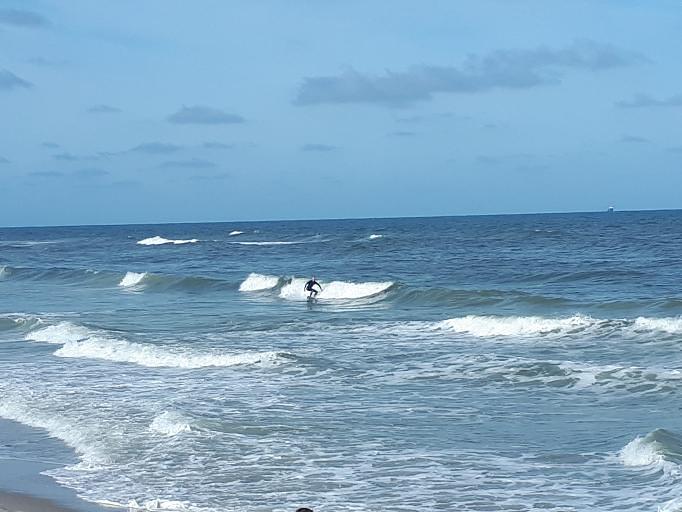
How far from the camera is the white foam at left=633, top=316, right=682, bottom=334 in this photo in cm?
2192

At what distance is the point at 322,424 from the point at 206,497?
11.9 feet

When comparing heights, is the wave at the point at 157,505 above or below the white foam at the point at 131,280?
below

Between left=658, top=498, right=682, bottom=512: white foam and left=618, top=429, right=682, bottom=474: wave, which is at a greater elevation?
left=618, top=429, right=682, bottom=474: wave

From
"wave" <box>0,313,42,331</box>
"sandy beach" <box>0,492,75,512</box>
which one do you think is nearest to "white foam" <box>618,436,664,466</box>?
"sandy beach" <box>0,492,75,512</box>

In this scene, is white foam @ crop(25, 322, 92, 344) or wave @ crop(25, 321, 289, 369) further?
white foam @ crop(25, 322, 92, 344)

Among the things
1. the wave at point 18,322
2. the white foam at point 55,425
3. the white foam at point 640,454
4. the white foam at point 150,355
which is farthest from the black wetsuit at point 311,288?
the white foam at point 640,454

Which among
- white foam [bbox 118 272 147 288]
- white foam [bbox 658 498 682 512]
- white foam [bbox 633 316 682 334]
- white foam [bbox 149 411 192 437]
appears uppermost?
white foam [bbox 633 316 682 334]

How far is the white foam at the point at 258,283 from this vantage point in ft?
130

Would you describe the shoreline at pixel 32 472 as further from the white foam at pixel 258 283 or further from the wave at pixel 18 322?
the white foam at pixel 258 283

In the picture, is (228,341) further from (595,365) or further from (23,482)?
(23,482)

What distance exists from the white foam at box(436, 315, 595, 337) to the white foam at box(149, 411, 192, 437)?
421 inches

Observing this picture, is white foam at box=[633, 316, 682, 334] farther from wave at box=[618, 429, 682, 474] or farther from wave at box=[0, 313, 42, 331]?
wave at box=[0, 313, 42, 331]

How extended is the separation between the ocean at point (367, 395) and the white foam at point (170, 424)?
3 centimetres

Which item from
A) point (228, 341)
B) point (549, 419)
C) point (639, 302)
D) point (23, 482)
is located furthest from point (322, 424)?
point (639, 302)
